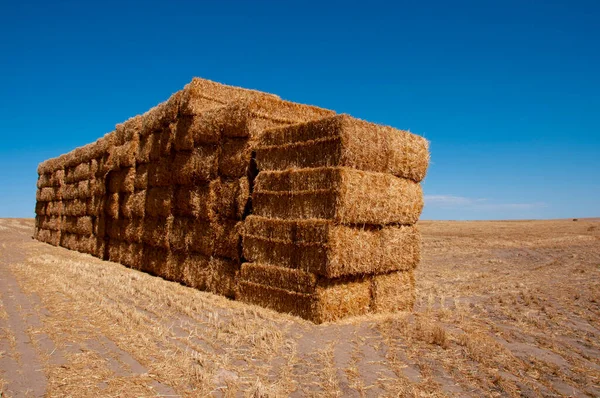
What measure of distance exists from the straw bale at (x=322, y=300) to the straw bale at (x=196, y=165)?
11.6 ft

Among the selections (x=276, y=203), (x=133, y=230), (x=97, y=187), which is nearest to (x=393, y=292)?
(x=276, y=203)

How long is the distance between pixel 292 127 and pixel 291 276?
2.98 meters

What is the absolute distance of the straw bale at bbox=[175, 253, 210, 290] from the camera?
38.2ft

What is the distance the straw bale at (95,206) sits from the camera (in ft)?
63.7

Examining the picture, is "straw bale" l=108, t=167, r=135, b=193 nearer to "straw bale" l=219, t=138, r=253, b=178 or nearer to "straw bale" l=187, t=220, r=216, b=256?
"straw bale" l=187, t=220, r=216, b=256

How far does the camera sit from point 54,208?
27.1 m

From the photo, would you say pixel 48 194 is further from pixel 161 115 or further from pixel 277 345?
pixel 277 345

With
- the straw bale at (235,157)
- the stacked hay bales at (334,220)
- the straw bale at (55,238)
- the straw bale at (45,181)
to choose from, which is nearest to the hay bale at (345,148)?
the stacked hay bales at (334,220)

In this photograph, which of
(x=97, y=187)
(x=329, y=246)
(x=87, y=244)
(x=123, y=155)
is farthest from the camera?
(x=87, y=244)

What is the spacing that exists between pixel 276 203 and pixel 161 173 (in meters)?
6.04

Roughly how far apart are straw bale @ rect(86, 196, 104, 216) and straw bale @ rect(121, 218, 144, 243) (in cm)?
306

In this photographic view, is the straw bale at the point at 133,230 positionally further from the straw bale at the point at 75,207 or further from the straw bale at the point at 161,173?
the straw bale at the point at 75,207

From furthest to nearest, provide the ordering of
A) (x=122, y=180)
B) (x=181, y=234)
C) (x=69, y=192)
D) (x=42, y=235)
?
1. (x=42, y=235)
2. (x=69, y=192)
3. (x=122, y=180)
4. (x=181, y=234)

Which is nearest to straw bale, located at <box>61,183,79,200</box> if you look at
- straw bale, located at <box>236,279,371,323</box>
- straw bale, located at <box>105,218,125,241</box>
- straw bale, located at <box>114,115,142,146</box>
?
straw bale, located at <box>105,218,125,241</box>
